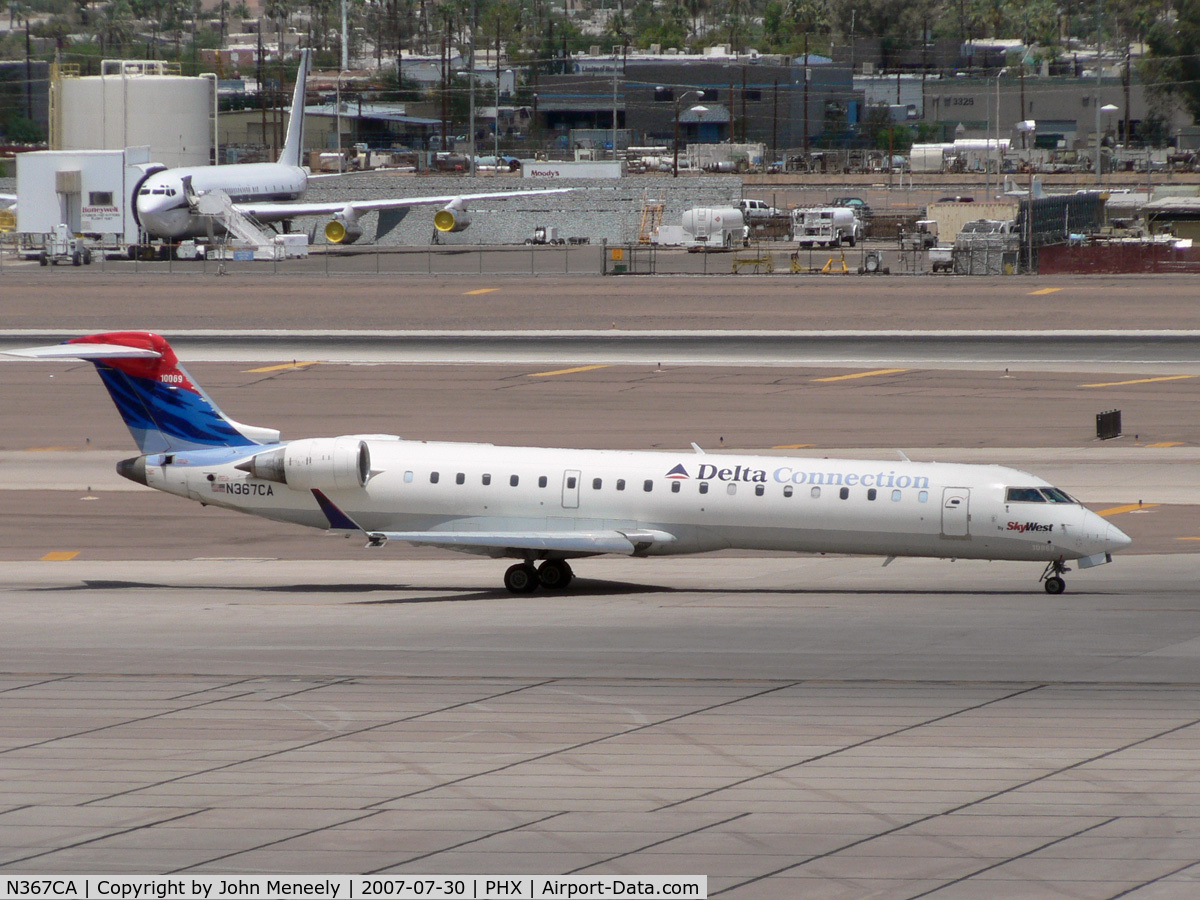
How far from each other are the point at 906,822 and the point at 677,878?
2.89 meters

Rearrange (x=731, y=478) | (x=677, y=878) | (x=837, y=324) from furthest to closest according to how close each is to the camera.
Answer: (x=837, y=324)
(x=731, y=478)
(x=677, y=878)

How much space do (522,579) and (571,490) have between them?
6.77 feet

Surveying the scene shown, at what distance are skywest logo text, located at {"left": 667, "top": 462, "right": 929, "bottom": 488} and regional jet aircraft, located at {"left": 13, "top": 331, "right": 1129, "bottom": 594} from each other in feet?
0.09

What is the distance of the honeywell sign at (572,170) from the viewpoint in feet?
409

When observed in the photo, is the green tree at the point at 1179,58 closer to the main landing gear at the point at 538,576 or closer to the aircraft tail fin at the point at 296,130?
the aircraft tail fin at the point at 296,130

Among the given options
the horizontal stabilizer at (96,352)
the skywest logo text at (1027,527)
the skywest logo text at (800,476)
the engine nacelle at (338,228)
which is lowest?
the skywest logo text at (1027,527)

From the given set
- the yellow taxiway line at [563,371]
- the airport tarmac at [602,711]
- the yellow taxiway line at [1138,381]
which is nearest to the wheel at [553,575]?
the airport tarmac at [602,711]

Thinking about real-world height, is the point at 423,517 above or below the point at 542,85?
below

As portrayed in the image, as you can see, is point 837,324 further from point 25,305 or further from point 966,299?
point 25,305

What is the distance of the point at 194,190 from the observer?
100m

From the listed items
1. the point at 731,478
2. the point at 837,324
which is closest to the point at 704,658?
the point at 731,478

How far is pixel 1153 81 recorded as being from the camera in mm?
179750

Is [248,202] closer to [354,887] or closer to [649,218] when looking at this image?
[649,218]

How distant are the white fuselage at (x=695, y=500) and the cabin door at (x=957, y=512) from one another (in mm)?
19
